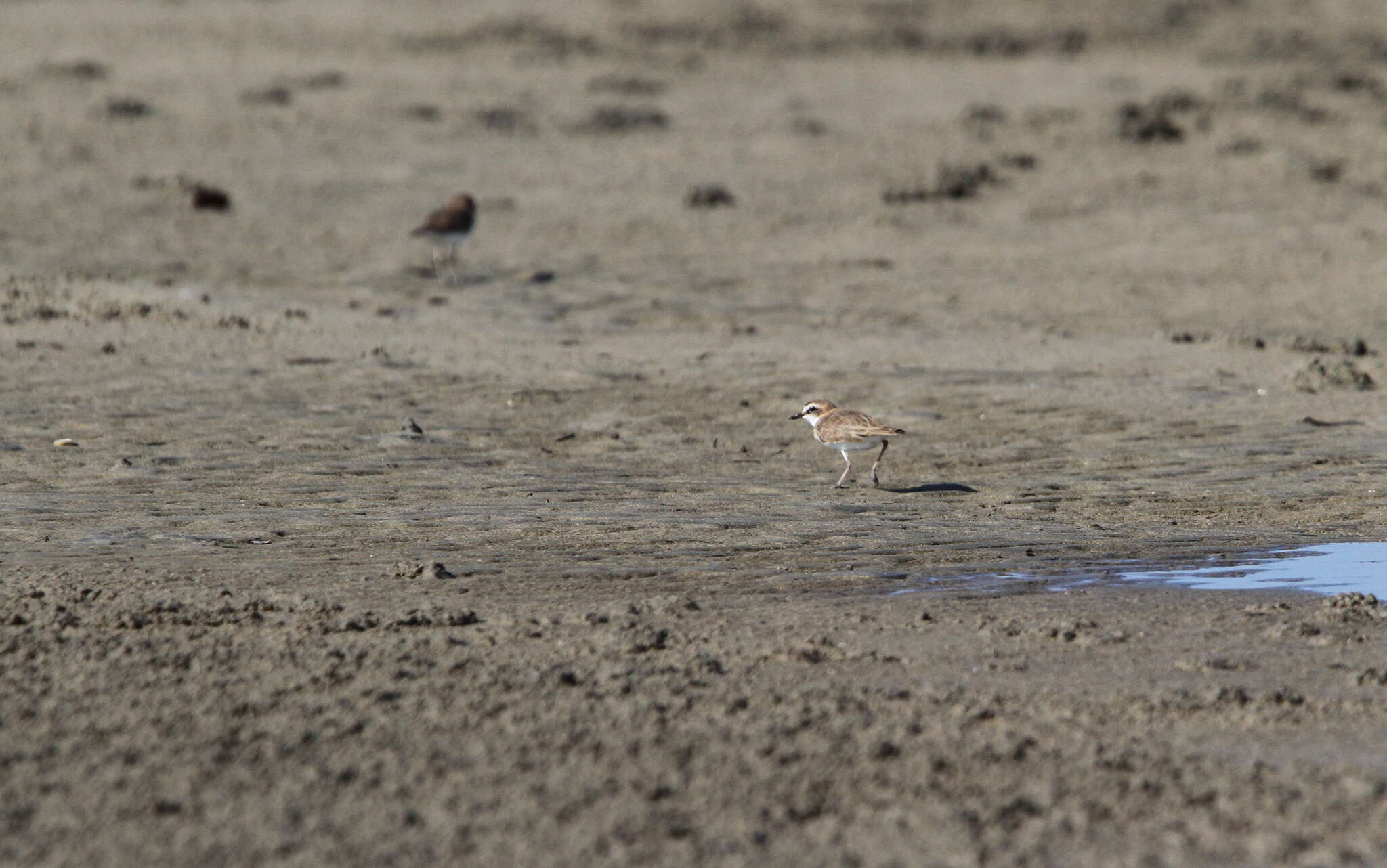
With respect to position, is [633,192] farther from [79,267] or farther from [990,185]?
[79,267]

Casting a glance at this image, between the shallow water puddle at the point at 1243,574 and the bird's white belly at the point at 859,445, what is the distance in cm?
179

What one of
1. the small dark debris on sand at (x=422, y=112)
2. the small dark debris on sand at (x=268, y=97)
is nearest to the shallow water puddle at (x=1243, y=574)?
the small dark debris on sand at (x=422, y=112)

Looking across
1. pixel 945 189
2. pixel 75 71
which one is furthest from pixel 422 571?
pixel 75 71

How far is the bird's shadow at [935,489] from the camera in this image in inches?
358

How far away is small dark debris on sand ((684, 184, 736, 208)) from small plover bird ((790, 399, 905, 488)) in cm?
911

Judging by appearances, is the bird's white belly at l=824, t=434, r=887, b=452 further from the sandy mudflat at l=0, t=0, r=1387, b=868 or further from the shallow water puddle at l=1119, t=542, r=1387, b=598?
the shallow water puddle at l=1119, t=542, r=1387, b=598

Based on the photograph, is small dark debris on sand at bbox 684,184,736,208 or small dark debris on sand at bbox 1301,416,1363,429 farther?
small dark debris on sand at bbox 684,184,736,208

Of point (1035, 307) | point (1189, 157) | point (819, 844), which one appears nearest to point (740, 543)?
point (819, 844)

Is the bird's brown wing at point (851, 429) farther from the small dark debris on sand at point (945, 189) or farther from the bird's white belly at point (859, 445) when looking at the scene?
the small dark debris on sand at point (945, 189)

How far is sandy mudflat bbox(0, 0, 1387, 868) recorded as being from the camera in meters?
4.82

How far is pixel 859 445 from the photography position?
9.16 m

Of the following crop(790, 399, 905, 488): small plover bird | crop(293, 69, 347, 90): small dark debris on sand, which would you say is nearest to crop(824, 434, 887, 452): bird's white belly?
crop(790, 399, 905, 488): small plover bird

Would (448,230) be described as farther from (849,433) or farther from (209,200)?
(849,433)

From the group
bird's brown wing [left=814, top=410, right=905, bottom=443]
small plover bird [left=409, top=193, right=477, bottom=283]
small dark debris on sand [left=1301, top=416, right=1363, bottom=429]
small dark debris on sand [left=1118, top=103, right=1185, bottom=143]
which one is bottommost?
small dark debris on sand [left=1301, top=416, right=1363, bottom=429]
